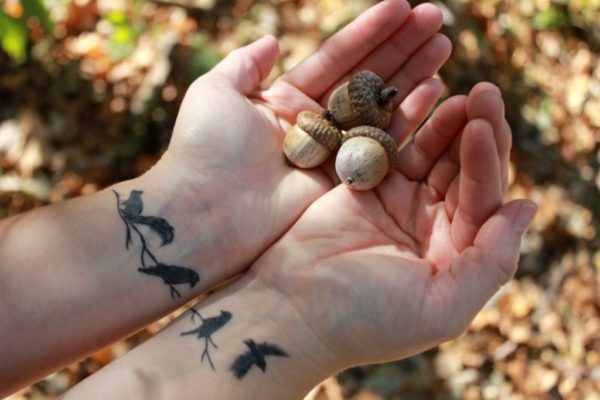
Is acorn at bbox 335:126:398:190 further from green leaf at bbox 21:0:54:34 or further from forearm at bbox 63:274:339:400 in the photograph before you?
green leaf at bbox 21:0:54:34

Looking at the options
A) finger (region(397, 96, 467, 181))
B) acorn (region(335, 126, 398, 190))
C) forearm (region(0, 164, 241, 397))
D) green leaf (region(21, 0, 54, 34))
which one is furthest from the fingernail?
green leaf (region(21, 0, 54, 34))

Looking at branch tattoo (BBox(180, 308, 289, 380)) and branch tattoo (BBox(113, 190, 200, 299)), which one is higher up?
branch tattoo (BBox(113, 190, 200, 299))

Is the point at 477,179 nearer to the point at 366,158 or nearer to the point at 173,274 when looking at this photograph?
→ the point at 366,158

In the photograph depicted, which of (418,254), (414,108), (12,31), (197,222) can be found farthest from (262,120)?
(12,31)

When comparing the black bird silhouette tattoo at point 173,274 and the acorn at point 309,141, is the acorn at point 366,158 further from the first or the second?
the black bird silhouette tattoo at point 173,274

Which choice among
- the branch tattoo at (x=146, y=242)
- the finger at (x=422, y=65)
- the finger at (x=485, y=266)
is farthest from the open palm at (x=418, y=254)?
the finger at (x=422, y=65)

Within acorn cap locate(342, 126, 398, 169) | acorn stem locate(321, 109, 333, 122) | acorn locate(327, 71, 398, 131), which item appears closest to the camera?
acorn cap locate(342, 126, 398, 169)

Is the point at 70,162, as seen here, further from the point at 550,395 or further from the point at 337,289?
the point at 550,395
